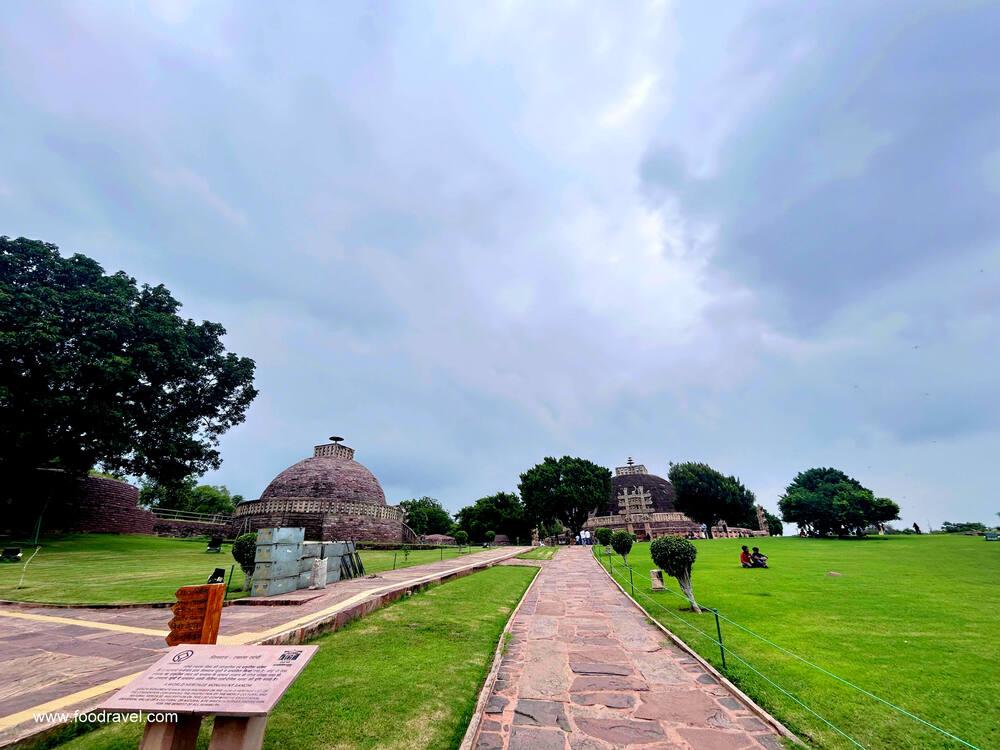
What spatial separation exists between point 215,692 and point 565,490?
42154mm

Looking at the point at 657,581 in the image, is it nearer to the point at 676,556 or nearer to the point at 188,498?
the point at 676,556

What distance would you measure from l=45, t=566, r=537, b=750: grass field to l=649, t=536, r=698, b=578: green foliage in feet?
12.8

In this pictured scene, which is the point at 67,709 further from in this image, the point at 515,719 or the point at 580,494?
the point at 580,494

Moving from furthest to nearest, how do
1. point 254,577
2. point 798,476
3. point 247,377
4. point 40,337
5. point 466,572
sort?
point 798,476 → point 247,377 → point 40,337 → point 466,572 → point 254,577

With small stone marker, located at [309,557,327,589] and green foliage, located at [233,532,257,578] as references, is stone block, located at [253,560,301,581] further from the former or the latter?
green foliage, located at [233,532,257,578]

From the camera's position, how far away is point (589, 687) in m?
5.20

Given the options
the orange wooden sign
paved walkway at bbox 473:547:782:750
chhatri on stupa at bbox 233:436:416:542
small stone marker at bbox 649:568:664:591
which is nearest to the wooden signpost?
the orange wooden sign

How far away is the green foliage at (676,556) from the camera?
966cm

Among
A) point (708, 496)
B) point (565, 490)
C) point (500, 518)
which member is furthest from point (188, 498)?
point (708, 496)

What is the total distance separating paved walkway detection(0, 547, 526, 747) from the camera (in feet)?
13.7

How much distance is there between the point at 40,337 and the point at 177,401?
25.6 ft

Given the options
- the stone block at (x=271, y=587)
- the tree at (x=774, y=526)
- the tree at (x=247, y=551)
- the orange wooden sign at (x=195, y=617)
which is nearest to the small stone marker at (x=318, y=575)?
the stone block at (x=271, y=587)

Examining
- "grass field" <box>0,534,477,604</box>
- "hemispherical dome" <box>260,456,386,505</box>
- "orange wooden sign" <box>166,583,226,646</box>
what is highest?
"hemispherical dome" <box>260,456,386,505</box>

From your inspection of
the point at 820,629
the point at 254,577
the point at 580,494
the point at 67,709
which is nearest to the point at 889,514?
the point at 580,494
